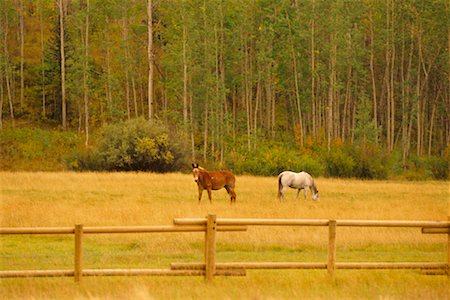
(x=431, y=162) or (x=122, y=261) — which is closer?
(x=122, y=261)

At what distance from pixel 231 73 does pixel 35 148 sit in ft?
66.1

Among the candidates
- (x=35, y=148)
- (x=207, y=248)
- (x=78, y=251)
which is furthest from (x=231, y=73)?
(x=78, y=251)

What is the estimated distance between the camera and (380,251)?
21.1m

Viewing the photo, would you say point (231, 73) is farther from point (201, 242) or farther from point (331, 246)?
point (331, 246)

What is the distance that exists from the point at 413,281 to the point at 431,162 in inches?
1575

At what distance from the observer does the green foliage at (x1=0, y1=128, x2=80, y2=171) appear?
54.2 metres

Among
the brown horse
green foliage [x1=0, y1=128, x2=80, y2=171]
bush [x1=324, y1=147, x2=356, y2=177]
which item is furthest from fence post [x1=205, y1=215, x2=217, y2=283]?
green foliage [x1=0, y1=128, x2=80, y2=171]

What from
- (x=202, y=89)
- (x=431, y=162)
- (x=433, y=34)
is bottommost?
(x=431, y=162)

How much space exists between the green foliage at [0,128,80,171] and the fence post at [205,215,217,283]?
3659 centimetres

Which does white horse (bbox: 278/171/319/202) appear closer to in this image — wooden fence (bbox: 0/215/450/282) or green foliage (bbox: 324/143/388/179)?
wooden fence (bbox: 0/215/450/282)

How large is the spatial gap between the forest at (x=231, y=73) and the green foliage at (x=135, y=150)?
3.41 meters

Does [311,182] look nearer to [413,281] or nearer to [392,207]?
[392,207]

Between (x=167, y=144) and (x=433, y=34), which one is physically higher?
(x=433, y=34)

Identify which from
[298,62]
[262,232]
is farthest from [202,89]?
[262,232]
